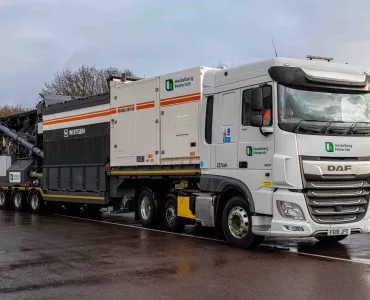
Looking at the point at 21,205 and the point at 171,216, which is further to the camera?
the point at 21,205

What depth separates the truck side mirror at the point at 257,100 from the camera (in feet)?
31.1

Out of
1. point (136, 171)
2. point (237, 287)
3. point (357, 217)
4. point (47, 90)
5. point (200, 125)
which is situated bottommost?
point (237, 287)

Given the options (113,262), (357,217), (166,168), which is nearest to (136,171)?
(166,168)

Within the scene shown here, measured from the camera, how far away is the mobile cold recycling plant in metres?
9.31

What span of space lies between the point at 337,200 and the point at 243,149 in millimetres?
1995

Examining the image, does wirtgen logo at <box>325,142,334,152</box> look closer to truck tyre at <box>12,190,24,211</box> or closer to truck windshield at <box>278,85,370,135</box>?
truck windshield at <box>278,85,370,135</box>

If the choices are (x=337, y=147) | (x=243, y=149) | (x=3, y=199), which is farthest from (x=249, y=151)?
(x=3, y=199)

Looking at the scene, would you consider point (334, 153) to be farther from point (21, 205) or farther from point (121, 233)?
point (21, 205)

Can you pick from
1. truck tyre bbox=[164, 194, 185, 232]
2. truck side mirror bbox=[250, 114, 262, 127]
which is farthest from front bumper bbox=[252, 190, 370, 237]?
truck tyre bbox=[164, 194, 185, 232]

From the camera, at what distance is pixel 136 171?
1377 cm

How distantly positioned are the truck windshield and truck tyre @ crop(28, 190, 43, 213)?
12264 millimetres

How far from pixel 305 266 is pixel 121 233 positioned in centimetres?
570

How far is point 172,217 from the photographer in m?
12.9

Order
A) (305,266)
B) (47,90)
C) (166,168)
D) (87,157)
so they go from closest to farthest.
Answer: (305,266), (166,168), (87,157), (47,90)
